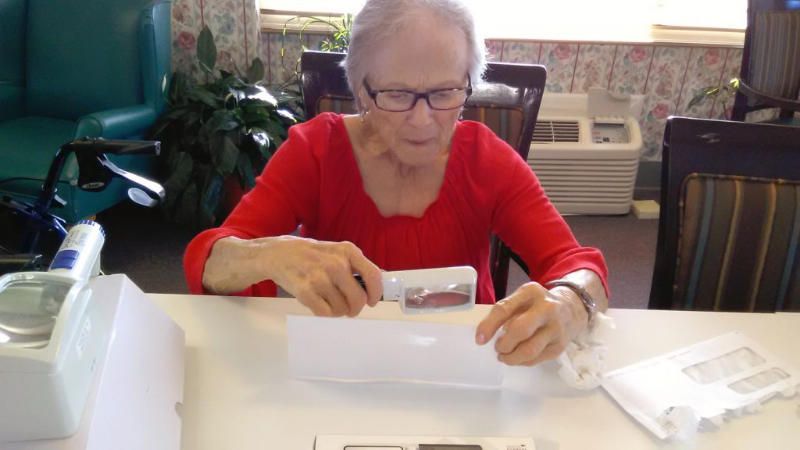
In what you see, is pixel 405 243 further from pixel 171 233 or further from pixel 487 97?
pixel 171 233

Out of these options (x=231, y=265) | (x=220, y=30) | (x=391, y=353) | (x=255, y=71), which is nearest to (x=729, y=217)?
(x=391, y=353)

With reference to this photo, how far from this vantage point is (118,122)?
2.38 m

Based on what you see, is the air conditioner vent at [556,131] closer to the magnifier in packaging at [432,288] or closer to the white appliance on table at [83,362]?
the magnifier in packaging at [432,288]

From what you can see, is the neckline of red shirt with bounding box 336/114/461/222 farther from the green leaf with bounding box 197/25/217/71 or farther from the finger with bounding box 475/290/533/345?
the green leaf with bounding box 197/25/217/71

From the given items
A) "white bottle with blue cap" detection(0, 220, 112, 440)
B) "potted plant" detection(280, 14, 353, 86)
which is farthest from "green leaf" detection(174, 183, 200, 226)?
"white bottle with blue cap" detection(0, 220, 112, 440)

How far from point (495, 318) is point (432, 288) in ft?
0.31

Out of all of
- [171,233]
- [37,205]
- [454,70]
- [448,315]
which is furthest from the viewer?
[171,233]

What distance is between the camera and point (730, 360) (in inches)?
36.8

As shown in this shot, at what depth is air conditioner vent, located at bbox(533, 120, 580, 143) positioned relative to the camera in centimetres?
310

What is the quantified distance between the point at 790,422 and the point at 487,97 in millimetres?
848

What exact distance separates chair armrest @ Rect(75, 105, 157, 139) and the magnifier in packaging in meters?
1.83

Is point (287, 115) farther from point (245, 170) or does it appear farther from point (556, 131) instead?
point (556, 131)

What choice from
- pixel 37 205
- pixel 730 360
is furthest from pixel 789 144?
pixel 37 205

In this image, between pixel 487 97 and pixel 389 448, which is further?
pixel 487 97
